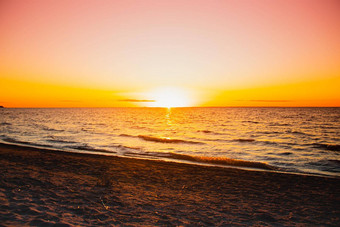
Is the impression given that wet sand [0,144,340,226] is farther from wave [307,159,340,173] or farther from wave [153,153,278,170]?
wave [307,159,340,173]

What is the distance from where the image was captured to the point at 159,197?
8672 millimetres

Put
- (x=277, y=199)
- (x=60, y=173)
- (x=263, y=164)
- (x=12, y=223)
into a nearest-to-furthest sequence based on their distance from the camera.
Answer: (x=12, y=223), (x=277, y=199), (x=60, y=173), (x=263, y=164)

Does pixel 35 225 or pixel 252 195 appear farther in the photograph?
pixel 252 195

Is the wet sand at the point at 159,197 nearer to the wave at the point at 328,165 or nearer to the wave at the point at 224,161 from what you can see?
the wave at the point at 224,161

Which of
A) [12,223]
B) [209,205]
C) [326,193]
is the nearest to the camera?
[12,223]

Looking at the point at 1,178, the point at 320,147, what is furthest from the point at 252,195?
the point at 320,147

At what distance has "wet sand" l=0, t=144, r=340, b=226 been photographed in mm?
6672

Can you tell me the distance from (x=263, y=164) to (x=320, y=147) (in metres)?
12.5

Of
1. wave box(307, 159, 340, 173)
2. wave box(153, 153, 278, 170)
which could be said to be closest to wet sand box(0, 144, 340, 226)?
wave box(153, 153, 278, 170)

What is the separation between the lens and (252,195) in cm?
925

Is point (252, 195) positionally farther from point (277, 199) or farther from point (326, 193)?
point (326, 193)

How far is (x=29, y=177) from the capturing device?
34.1 feet

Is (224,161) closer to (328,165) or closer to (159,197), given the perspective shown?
(328,165)

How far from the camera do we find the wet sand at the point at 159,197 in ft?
21.9
